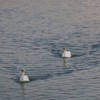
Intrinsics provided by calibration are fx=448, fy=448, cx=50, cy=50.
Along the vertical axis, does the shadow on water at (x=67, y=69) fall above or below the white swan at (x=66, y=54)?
below

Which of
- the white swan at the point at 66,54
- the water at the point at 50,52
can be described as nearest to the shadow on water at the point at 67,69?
the water at the point at 50,52

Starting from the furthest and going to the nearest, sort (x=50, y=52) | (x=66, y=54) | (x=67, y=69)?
(x=50, y=52) < (x=66, y=54) < (x=67, y=69)

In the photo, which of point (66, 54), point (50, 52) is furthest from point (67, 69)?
point (50, 52)

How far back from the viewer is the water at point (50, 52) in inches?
982

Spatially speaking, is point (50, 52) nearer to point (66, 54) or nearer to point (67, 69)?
→ point (66, 54)

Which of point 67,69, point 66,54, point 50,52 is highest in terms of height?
point 50,52

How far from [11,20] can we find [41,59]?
17263mm

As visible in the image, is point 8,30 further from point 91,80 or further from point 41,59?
point 91,80

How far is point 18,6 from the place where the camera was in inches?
2312

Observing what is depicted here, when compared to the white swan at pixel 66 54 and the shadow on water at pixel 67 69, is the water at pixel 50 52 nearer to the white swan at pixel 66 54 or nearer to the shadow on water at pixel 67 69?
the shadow on water at pixel 67 69

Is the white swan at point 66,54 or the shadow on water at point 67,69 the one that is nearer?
the shadow on water at point 67,69

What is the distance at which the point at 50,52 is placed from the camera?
32.3 meters

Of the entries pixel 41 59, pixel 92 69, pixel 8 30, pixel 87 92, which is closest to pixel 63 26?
pixel 8 30

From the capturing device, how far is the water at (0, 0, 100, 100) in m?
24.9
